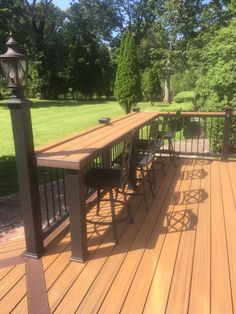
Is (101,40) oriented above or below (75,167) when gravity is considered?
above

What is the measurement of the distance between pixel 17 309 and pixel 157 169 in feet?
10.1

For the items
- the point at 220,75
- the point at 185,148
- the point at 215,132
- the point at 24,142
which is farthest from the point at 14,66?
the point at 220,75

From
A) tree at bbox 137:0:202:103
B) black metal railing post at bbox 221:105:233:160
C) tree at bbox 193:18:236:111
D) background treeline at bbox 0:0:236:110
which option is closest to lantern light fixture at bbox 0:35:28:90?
black metal railing post at bbox 221:105:233:160

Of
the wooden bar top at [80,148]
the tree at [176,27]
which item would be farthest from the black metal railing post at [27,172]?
the tree at [176,27]

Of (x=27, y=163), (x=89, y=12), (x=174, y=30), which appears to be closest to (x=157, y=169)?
(x=27, y=163)

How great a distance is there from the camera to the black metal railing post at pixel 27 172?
7.00 feet

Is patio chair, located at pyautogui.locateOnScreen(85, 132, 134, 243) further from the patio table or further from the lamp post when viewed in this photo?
the lamp post

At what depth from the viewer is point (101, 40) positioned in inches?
1067

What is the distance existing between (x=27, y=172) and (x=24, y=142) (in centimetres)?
24

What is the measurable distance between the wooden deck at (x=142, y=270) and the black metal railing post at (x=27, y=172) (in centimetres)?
17

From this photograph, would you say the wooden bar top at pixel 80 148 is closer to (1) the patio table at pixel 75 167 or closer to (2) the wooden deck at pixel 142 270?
(1) the patio table at pixel 75 167

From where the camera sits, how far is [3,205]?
433 centimetres

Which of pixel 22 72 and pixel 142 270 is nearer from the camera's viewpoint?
pixel 22 72

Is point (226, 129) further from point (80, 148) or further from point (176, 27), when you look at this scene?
point (176, 27)
